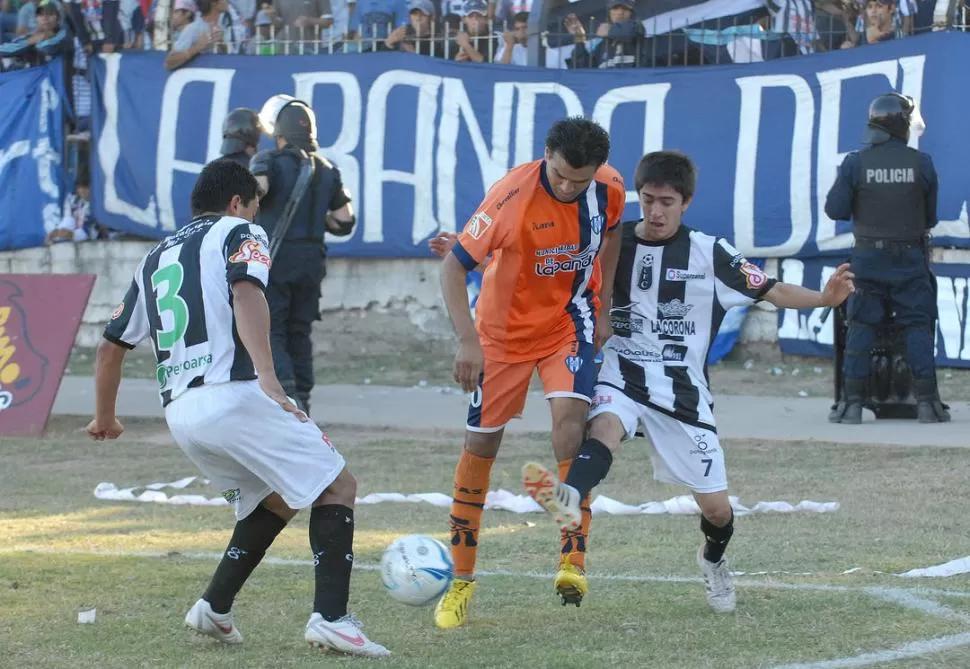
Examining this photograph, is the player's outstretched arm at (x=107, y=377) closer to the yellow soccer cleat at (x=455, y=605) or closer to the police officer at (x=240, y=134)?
the yellow soccer cleat at (x=455, y=605)

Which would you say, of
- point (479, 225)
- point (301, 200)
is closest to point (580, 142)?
point (479, 225)

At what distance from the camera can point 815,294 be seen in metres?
5.89

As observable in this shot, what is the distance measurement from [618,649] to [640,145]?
10.3m

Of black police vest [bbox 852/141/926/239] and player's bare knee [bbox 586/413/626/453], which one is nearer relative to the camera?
player's bare knee [bbox 586/413/626/453]

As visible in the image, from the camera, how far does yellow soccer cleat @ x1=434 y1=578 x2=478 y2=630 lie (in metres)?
5.67

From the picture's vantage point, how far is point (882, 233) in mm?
11070

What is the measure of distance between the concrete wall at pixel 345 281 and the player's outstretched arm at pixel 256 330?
34.7 ft

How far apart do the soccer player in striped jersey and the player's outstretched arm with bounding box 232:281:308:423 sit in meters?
1.27

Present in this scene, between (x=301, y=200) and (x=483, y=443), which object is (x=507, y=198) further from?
(x=301, y=200)

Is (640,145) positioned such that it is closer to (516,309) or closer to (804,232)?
(804,232)

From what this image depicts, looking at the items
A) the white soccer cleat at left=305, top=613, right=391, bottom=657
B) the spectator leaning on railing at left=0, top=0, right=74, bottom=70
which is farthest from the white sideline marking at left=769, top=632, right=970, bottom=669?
the spectator leaning on railing at left=0, top=0, right=74, bottom=70

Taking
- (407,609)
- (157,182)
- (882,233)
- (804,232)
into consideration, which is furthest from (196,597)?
(157,182)

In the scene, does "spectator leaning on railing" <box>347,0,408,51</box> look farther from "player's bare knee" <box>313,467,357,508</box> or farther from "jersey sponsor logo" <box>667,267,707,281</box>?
"player's bare knee" <box>313,467,357,508</box>

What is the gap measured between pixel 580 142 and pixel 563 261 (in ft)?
1.84
